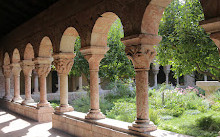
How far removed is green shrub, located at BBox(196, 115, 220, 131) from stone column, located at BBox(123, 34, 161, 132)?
3.27 m

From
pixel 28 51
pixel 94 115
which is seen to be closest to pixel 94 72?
pixel 94 115

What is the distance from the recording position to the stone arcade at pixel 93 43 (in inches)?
152

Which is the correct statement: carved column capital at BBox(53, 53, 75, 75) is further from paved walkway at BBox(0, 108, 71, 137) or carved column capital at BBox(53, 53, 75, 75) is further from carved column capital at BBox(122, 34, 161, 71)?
carved column capital at BBox(122, 34, 161, 71)

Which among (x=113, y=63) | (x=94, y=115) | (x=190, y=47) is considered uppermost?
(x=190, y=47)

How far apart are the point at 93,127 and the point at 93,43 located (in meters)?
1.80

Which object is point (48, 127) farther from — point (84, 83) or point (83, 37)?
point (84, 83)

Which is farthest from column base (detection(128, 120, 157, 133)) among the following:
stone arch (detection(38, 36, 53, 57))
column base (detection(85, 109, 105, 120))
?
stone arch (detection(38, 36, 53, 57))

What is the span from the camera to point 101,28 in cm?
527

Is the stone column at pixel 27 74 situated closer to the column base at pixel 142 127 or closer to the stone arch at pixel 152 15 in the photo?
the column base at pixel 142 127

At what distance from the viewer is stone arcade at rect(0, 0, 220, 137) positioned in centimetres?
387

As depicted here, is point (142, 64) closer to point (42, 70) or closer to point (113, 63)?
point (42, 70)

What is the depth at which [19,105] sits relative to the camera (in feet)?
30.9

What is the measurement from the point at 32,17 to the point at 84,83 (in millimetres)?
12082

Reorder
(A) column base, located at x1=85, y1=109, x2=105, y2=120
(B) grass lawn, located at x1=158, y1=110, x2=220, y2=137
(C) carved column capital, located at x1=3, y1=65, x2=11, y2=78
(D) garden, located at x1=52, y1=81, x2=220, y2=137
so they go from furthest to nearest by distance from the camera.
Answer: (C) carved column capital, located at x1=3, y1=65, x2=11, y2=78, (D) garden, located at x1=52, y1=81, x2=220, y2=137, (B) grass lawn, located at x1=158, y1=110, x2=220, y2=137, (A) column base, located at x1=85, y1=109, x2=105, y2=120
